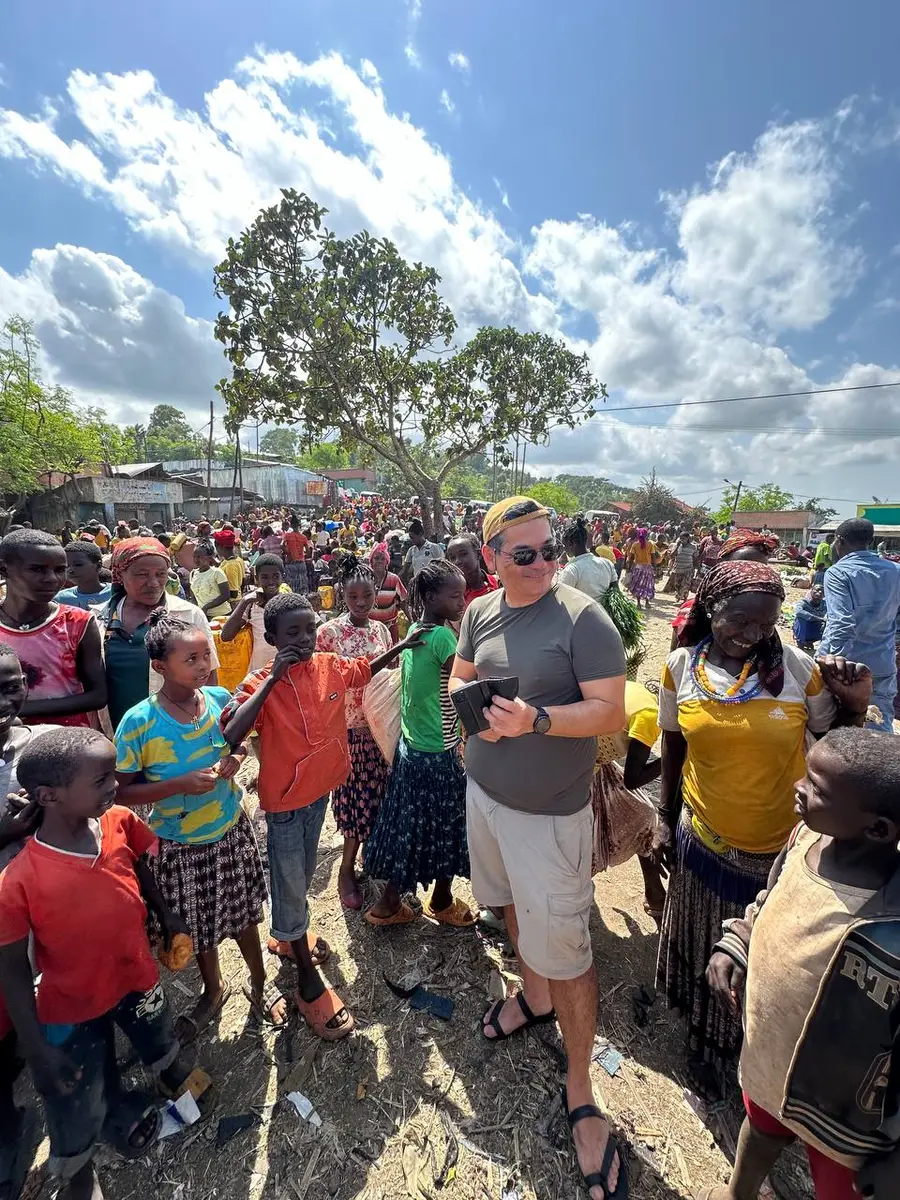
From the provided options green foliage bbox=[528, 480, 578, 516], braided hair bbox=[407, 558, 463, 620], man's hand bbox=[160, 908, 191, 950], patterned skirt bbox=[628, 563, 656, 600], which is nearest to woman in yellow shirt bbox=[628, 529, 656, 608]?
patterned skirt bbox=[628, 563, 656, 600]

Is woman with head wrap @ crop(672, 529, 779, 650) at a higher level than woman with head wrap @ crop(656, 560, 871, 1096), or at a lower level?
higher

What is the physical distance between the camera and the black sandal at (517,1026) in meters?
2.20

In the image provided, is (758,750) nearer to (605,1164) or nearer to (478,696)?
(478,696)

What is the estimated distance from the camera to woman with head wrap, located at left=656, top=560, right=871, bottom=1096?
1750 millimetres

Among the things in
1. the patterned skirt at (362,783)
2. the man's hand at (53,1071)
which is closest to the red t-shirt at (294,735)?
the patterned skirt at (362,783)

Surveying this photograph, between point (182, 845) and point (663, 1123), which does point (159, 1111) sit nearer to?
point (182, 845)

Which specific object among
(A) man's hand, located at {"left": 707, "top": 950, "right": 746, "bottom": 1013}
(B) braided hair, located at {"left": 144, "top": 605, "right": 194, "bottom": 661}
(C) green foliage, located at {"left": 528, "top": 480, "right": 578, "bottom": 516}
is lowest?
(A) man's hand, located at {"left": 707, "top": 950, "right": 746, "bottom": 1013}

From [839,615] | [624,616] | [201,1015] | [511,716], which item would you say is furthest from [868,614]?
[201,1015]

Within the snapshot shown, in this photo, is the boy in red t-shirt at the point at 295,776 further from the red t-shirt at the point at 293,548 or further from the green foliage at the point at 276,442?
the green foliage at the point at 276,442

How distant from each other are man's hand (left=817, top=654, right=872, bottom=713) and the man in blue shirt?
8.80 ft

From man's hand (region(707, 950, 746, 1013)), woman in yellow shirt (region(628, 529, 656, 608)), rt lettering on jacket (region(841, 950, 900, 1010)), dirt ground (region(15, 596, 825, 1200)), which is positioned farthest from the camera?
woman in yellow shirt (region(628, 529, 656, 608))

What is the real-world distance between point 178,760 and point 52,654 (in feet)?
2.88

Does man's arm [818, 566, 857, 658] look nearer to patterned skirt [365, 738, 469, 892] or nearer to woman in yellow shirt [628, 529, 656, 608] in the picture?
patterned skirt [365, 738, 469, 892]

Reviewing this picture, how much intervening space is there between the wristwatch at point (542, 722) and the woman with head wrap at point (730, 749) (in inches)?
23.9
